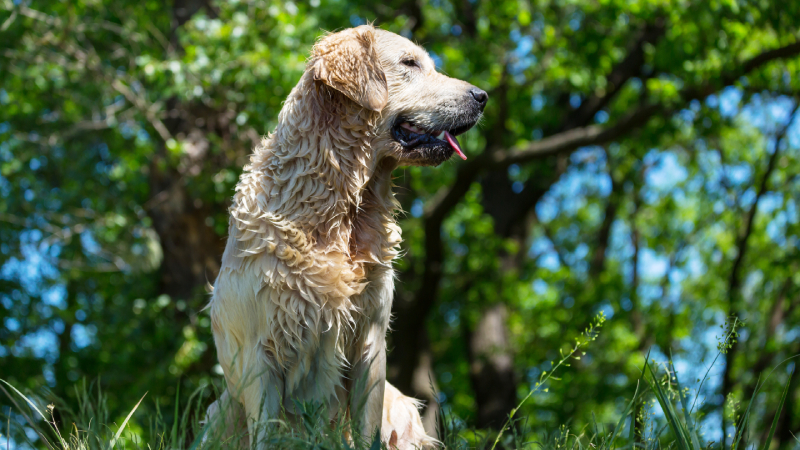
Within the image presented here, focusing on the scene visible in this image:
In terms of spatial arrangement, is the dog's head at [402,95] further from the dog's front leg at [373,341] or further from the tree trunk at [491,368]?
the tree trunk at [491,368]

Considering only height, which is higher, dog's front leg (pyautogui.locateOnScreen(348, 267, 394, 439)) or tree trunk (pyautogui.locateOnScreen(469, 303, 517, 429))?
tree trunk (pyautogui.locateOnScreen(469, 303, 517, 429))

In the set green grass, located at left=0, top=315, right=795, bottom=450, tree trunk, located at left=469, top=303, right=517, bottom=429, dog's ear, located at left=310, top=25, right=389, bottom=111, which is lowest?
green grass, located at left=0, top=315, right=795, bottom=450

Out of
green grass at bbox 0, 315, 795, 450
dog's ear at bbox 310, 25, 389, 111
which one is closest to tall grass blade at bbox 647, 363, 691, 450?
green grass at bbox 0, 315, 795, 450

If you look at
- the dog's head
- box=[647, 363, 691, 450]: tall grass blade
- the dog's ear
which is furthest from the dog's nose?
box=[647, 363, 691, 450]: tall grass blade

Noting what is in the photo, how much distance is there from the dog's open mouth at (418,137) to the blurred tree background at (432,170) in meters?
1.89

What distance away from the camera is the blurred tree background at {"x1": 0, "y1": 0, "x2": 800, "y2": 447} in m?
7.51

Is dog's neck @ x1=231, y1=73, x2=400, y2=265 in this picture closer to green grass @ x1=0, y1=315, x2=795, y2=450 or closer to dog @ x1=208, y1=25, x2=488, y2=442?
dog @ x1=208, y1=25, x2=488, y2=442

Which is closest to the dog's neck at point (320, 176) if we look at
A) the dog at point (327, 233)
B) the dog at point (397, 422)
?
the dog at point (327, 233)

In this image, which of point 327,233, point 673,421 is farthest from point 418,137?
point 673,421

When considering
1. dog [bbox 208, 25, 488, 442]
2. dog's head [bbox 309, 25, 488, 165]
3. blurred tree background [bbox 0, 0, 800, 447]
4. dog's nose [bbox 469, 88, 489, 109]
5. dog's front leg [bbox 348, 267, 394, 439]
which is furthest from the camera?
blurred tree background [bbox 0, 0, 800, 447]

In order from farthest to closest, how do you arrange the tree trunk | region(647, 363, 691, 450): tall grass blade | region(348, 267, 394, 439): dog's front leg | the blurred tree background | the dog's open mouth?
1. the tree trunk
2. the blurred tree background
3. the dog's open mouth
4. region(348, 267, 394, 439): dog's front leg
5. region(647, 363, 691, 450): tall grass blade

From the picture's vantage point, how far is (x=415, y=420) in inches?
144

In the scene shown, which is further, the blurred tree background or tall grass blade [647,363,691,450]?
the blurred tree background

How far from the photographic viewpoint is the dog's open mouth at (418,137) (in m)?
3.50
